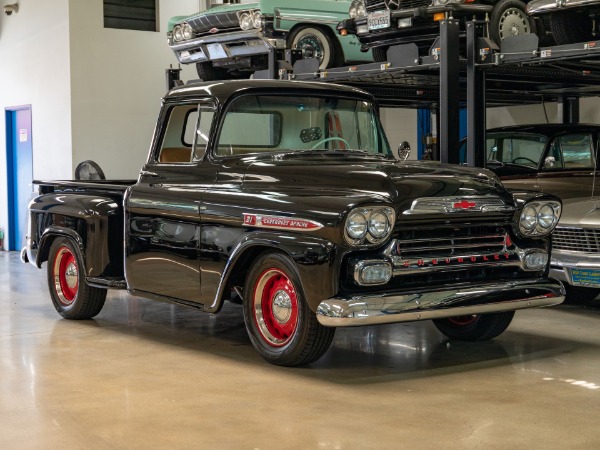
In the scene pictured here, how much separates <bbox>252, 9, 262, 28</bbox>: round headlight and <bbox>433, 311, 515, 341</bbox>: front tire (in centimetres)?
555

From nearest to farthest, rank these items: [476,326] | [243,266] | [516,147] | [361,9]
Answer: [243,266], [476,326], [516,147], [361,9]

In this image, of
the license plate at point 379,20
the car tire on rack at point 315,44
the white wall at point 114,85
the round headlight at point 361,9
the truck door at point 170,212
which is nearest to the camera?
the truck door at point 170,212

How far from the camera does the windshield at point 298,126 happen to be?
712cm

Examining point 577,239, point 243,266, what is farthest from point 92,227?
point 577,239

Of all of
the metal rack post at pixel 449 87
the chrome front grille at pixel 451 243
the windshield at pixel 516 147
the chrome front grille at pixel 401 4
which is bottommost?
the chrome front grille at pixel 451 243

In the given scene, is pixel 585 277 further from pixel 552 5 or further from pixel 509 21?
pixel 509 21

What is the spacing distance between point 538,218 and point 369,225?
1393 millimetres

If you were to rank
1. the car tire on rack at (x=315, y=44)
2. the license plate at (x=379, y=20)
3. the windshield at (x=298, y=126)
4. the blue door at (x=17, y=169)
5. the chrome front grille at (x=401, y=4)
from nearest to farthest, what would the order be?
the windshield at (x=298, y=126), the chrome front grille at (x=401, y=4), the license plate at (x=379, y=20), the car tire on rack at (x=315, y=44), the blue door at (x=17, y=169)

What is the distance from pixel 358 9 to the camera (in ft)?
35.5

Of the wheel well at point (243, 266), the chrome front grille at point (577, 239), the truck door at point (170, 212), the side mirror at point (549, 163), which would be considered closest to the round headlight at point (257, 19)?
the side mirror at point (549, 163)

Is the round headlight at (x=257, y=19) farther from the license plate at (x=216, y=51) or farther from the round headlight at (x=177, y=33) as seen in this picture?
the round headlight at (x=177, y=33)

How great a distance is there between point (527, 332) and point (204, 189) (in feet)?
9.06

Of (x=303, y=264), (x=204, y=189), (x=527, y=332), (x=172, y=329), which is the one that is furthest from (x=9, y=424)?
(x=527, y=332)

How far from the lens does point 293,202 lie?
619cm
